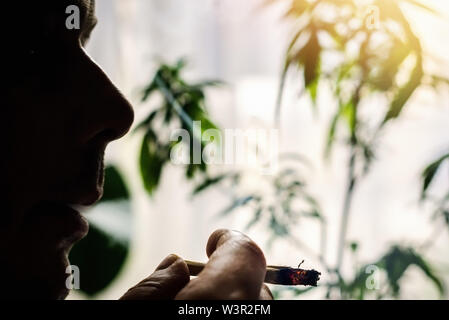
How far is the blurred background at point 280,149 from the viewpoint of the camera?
89cm

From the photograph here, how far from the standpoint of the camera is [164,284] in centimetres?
→ 38

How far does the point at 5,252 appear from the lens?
1.07ft

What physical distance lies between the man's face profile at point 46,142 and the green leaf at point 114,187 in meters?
0.78

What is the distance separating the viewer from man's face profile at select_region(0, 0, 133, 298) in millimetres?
327

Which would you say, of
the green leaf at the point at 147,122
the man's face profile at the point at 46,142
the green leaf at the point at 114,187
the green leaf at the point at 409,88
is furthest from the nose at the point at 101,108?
the green leaf at the point at 114,187

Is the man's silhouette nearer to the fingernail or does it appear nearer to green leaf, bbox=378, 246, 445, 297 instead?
the fingernail

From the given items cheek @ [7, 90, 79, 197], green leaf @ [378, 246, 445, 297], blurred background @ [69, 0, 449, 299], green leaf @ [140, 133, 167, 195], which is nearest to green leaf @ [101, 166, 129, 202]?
blurred background @ [69, 0, 449, 299]

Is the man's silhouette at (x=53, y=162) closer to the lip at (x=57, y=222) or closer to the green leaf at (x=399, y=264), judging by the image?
the lip at (x=57, y=222)

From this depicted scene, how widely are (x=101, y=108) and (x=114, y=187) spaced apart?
32.3 inches

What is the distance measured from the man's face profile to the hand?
0.08m

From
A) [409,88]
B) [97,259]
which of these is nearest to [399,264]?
[409,88]

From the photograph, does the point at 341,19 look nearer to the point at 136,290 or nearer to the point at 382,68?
the point at 382,68

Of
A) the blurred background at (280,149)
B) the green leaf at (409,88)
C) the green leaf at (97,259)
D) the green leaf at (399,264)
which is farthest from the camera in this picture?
the green leaf at (97,259)

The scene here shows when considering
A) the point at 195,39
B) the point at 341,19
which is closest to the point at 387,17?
the point at 341,19
